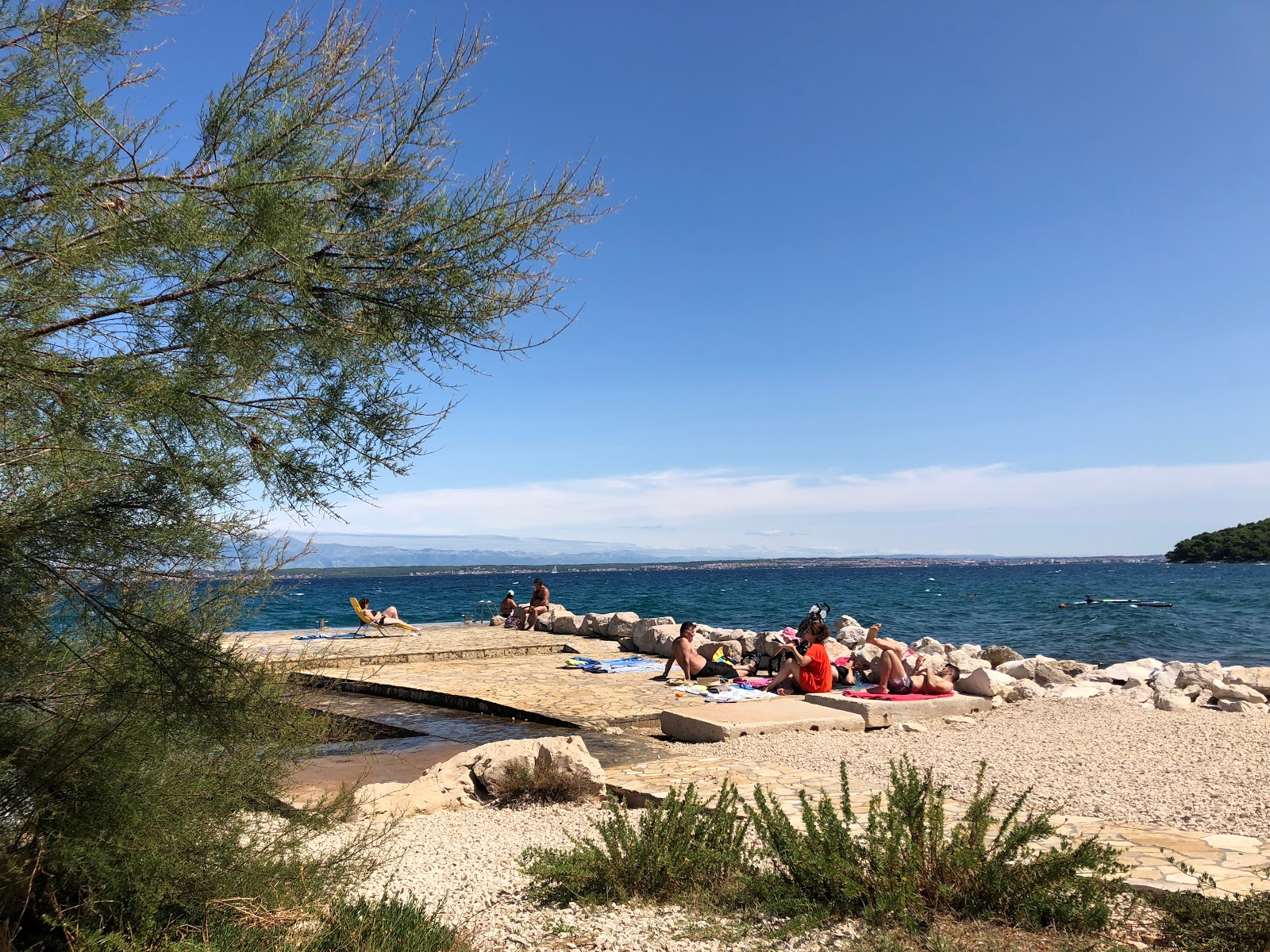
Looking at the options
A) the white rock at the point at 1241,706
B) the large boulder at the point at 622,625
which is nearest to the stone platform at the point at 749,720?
the white rock at the point at 1241,706

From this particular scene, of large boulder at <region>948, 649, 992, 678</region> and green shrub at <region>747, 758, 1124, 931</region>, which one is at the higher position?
green shrub at <region>747, 758, 1124, 931</region>

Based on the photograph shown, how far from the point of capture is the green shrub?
3486 mm

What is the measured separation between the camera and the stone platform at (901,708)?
902cm

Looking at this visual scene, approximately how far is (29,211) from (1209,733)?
31.3 feet

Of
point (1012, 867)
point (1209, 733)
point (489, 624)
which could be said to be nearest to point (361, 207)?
point (1012, 867)

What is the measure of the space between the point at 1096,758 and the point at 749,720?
3025 mm

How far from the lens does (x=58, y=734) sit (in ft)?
10.4

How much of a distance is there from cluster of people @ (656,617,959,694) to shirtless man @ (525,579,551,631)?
736cm

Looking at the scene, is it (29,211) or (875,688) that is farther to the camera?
(875,688)

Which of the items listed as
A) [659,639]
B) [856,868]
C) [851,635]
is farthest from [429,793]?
[851,635]

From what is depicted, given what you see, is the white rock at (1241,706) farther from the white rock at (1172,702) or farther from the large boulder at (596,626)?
the large boulder at (596,626)

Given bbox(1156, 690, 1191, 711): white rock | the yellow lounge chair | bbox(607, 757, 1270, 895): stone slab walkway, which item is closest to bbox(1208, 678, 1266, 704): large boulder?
bbox(1156, 690, 1191, 711): white rock

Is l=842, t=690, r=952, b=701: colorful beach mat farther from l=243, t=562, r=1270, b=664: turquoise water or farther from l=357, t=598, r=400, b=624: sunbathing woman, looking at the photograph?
l=357, t=598, r=400, b=624: sunbathing woman

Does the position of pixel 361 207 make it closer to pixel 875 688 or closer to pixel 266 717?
pixel 266 717
